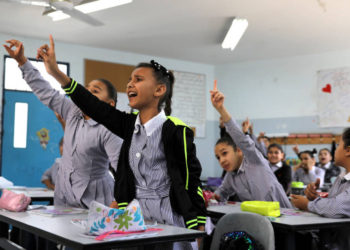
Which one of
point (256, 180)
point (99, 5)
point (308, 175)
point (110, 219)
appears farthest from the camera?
point (308, 175)

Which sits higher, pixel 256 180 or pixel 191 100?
pixel 191 100

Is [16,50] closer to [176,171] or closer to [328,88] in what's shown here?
[176,171]

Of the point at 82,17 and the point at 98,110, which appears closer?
the point at 98,110

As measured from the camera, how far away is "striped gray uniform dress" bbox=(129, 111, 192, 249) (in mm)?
1831

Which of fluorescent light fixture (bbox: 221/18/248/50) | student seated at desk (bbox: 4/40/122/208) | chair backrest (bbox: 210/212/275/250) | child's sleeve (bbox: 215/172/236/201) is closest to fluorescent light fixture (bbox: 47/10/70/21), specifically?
fluorescent light fixture (bbox: 221/18/248/50)

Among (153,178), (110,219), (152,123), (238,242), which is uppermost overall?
(152,123)

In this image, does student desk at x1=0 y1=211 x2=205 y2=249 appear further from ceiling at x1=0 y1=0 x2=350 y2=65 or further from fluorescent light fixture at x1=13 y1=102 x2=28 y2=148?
fluorescent light fixture at x1=13 y1=102 x2=28 y2=148

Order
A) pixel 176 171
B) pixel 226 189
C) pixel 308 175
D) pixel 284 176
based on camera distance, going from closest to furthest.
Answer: pixel 176 171 → pixel 226 189 → pixel 284 176 → pixel 308 175

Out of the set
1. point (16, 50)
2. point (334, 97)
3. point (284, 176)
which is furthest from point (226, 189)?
point (334, 97)

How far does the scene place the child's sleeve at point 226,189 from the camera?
3.56 metres

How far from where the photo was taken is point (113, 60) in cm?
831

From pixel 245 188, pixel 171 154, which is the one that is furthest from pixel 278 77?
pixel 171 154

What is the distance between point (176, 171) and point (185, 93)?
722 centimetres

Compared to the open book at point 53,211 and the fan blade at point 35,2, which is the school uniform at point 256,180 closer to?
the open book at point 53,211
